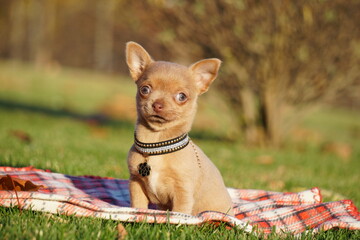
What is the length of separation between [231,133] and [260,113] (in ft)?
3.28

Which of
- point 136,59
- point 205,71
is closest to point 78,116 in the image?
point 136,59

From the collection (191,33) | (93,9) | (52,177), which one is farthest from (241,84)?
(93,9)

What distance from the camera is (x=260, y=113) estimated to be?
8.83 m

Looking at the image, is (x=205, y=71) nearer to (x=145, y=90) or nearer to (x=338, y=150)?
(x=145, y=90)

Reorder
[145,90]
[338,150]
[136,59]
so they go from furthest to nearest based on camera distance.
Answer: [338,150] → [136,59] → [145,90]

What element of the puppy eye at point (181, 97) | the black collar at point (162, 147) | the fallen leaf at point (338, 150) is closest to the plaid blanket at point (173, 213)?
the black collar at point (162, 147)

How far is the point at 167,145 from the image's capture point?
2.86 m

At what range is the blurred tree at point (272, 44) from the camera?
24.8ft

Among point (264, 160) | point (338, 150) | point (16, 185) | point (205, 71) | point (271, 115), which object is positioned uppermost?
point (205, 71)

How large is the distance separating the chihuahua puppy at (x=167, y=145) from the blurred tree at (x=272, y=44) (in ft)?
16.1

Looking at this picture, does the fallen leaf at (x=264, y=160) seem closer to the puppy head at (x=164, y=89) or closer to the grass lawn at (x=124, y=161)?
the grass lawn at (x=124, y=161)

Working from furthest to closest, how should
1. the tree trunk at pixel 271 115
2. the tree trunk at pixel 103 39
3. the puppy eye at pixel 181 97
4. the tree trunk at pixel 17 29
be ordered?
the tree trunk at pixel 17 29 → the tree trunk at pixel 103 39 → the tree trunk at pixel 271 115 → the puppy eye at pixel 181 97

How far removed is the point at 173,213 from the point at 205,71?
1.09 metres

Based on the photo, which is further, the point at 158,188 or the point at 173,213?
the point at 158,188
